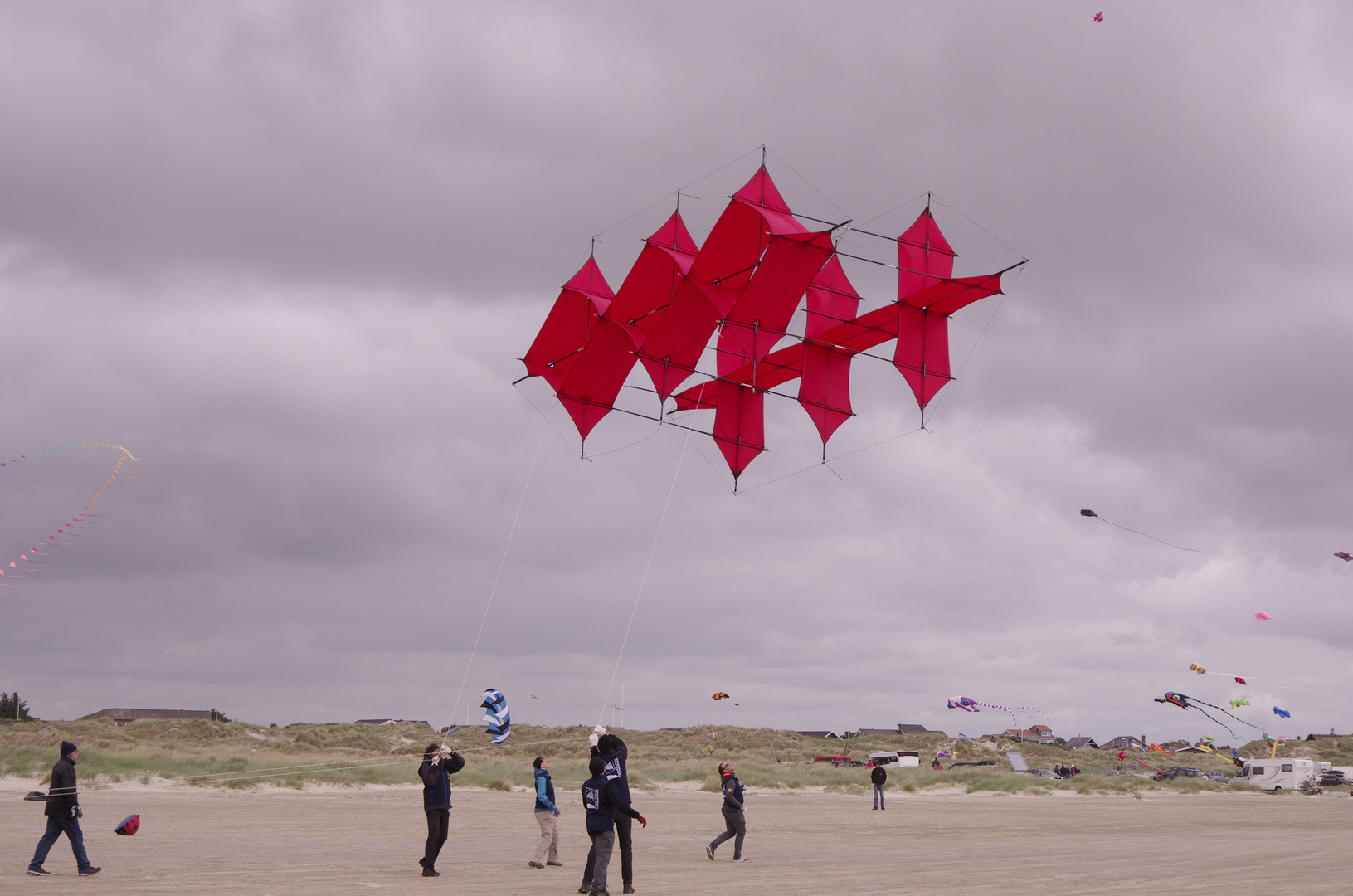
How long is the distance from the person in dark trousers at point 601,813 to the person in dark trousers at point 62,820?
5713 mm

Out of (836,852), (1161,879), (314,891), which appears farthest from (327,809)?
(1161,879)

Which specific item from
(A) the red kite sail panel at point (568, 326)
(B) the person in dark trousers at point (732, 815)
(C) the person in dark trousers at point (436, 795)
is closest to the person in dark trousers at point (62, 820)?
(C) the person in dark trousers at point (436, 795)

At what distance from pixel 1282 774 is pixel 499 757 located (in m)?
33.4

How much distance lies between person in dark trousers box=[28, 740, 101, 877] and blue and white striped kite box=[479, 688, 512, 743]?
18.0ft

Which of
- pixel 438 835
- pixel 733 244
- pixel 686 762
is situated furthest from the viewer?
pixel 686 762

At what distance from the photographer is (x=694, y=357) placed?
21078 mm

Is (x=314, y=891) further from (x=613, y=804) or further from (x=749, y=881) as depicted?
(x=749, y=881)

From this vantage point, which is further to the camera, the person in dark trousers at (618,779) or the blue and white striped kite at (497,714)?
the blue and white striped kite at (497,714)

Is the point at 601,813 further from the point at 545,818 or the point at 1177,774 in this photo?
the point at 1177,774

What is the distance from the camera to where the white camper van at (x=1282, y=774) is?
150 feet

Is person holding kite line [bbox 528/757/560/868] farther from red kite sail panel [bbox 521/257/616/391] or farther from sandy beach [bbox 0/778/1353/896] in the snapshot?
red kite sail panel [bbox 521/257/616/391]

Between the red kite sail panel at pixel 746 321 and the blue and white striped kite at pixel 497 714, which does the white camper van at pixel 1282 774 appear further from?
the blue and white striped kite at pixel 497 714

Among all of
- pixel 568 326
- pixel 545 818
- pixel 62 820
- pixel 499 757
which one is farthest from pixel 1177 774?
pixel 62 820

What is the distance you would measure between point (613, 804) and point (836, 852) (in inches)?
292
